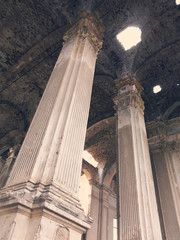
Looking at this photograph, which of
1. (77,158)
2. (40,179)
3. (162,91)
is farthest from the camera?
(162,91)

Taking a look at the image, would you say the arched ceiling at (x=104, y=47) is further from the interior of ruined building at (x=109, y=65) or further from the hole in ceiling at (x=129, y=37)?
the hole in ceiling at (x=129, y=37)

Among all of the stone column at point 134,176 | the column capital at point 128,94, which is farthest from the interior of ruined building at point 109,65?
the stone column at point 134,176

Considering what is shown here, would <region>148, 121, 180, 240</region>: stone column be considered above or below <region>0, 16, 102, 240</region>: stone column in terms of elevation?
above

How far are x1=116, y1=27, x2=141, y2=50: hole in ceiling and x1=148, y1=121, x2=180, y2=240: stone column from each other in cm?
318

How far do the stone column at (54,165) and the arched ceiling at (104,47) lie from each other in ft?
9.71

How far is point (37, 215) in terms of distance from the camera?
62.1 inches

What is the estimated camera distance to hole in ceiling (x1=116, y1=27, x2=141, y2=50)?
668 cm

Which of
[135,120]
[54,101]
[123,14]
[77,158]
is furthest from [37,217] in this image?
[123,14]

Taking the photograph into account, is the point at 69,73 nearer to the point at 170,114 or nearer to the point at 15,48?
the point at 15,48

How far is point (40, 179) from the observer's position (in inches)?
73.7

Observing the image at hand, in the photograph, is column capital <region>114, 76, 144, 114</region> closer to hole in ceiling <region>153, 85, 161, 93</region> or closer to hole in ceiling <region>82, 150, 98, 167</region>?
hole in ceiling <region>153, 85, 161, 93</region>

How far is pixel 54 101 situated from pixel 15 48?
592 cm

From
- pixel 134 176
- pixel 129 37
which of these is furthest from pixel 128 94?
pixel 134 176

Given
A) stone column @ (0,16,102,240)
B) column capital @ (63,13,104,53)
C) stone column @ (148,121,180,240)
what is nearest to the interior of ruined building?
stone column @ (148,121,180,240)
